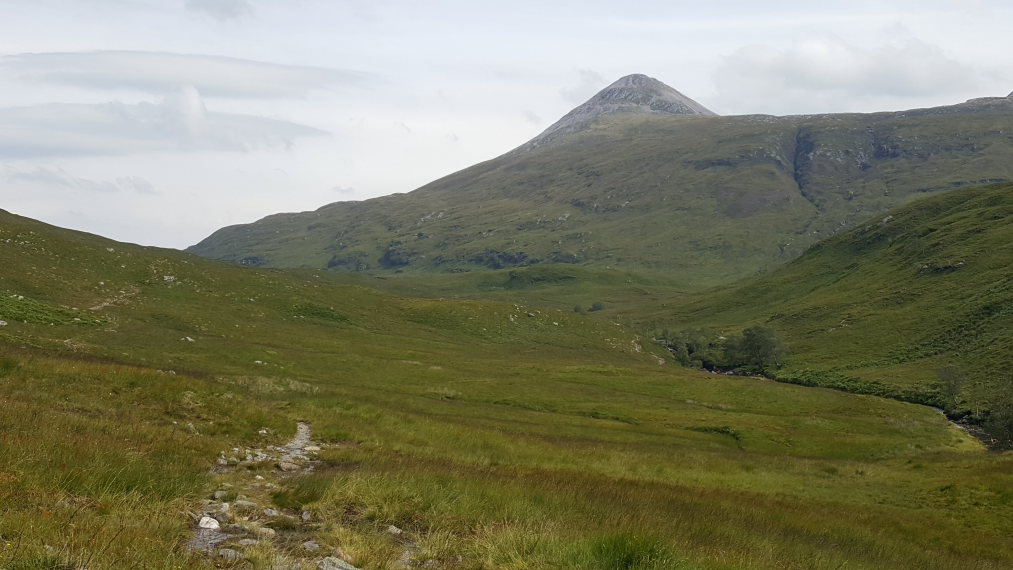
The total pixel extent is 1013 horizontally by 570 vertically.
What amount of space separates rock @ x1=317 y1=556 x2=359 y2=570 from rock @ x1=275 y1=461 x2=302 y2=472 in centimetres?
848

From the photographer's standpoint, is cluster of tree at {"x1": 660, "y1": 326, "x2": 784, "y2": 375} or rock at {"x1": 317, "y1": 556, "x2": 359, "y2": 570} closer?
rock at {"x1": 317, "y1": 556, "x2": 359, "y2": 570}

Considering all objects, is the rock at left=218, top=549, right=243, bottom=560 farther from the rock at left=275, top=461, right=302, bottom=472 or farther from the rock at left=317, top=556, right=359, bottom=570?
the rock at left=275, top=461, right=302, bottom=472

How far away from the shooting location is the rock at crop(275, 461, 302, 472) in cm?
1619

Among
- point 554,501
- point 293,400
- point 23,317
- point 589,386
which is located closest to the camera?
point 554,501

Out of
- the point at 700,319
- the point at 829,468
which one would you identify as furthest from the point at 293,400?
the point at 700,319

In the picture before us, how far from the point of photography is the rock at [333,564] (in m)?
8.00

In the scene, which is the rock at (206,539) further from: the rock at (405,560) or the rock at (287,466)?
the rock at (287,466)

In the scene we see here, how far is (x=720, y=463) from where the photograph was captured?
113ft

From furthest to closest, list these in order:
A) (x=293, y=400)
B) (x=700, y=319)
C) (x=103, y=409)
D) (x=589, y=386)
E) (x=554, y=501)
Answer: (x=700, y=319)
(x=589, y=386)
(x=293, y=400)
(x=103, y=409)
(x=554, y=501)

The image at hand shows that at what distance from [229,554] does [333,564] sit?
1.38 m

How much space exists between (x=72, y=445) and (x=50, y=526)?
487 centimetres

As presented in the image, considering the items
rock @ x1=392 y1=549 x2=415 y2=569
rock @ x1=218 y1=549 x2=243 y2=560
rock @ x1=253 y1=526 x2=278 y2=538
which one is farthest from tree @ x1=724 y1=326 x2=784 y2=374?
rock @ x1=218 y1=549 x2=243 y2=560

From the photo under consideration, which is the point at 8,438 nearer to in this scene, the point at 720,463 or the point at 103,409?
the point at 103,409

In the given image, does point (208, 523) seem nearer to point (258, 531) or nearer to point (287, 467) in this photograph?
point (258, 531)
